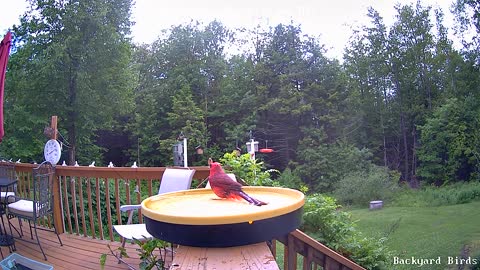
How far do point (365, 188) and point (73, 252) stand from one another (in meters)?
11.7

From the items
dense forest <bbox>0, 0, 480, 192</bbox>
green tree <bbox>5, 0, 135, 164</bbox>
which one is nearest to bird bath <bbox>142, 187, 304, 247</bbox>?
green tree <bbox>5, 0, 135, 164</bbox>

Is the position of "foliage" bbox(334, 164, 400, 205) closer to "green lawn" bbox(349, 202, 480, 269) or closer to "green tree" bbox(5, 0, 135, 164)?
"green lawn" bbox(349, 202, 480, 269)

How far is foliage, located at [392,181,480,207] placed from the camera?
11.8m

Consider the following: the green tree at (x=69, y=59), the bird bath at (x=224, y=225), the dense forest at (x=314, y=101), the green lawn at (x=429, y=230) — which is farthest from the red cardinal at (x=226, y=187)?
the dense forest at (x=314, y=101)

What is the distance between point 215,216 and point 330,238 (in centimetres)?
184

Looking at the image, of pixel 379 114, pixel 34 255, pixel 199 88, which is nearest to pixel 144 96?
pixel 199 88

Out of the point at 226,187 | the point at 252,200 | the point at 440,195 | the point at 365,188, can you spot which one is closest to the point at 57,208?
the point at 226,187

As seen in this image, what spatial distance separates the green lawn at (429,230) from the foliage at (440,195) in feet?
2.16

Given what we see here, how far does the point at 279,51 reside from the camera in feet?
54.3

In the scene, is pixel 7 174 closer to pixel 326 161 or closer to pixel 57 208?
pixel 57 208

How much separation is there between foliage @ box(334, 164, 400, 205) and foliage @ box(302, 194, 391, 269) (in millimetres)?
10796

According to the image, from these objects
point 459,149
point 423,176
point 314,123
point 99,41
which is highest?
point 99,41

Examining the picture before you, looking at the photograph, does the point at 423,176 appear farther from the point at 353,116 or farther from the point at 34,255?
the point at 34,255

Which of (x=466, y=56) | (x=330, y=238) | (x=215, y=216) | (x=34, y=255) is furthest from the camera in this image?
(x=466, y=56)
